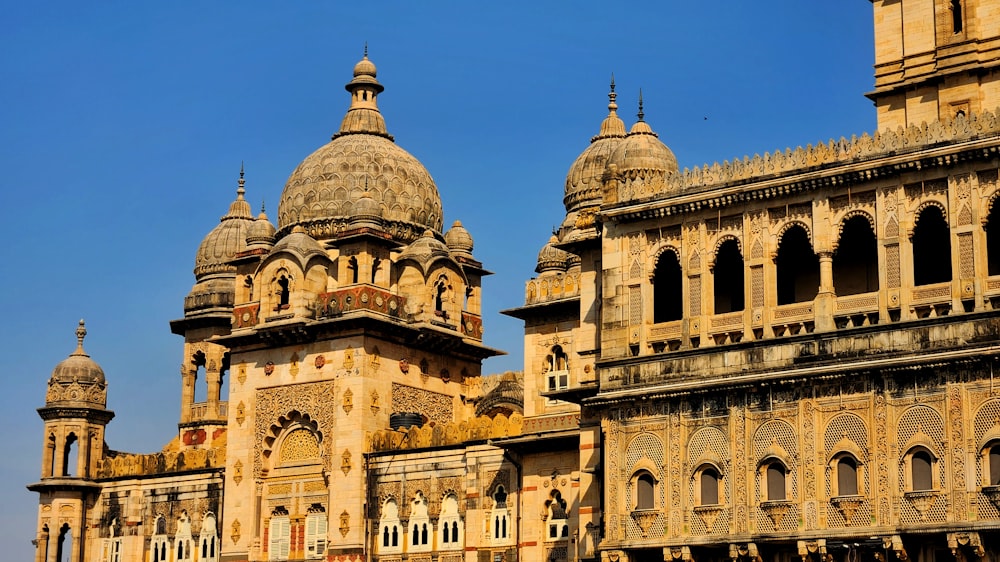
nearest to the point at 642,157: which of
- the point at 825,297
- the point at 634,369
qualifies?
the point at 634,369

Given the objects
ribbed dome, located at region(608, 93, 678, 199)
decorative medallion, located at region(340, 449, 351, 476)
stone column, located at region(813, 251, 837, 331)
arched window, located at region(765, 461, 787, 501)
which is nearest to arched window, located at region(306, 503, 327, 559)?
decorative medallion, located at region(340, 449, 351, 476)

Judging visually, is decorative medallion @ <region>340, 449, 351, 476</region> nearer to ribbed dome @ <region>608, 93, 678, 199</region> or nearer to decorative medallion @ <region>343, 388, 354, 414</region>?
decorative medallion @ <region>343, 388, 354, 414</region>

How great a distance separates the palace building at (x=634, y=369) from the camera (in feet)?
120

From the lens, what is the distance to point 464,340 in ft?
188

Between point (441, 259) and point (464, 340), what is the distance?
2.90 meters

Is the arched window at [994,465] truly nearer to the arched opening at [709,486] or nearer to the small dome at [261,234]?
the arched opening at [709,486]

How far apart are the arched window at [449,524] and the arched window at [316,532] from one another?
401cm

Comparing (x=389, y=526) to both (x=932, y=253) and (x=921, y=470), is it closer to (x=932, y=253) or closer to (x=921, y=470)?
(x=932, y=253)

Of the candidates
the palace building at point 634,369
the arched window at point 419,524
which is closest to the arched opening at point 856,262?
the palace building at point 634,369

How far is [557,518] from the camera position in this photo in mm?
48938

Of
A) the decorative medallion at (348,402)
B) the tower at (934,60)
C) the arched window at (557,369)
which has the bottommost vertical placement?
the decorative medallion at (348,402)

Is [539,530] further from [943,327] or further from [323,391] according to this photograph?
[943,327]

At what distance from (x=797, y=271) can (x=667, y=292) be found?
3.27 m

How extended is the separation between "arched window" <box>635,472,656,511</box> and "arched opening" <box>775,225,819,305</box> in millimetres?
5364
